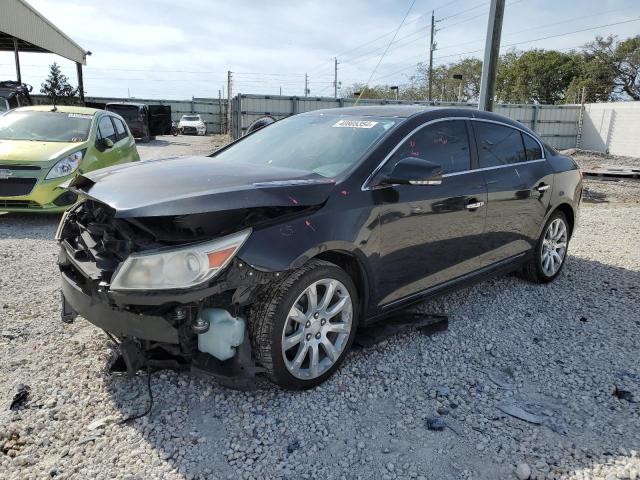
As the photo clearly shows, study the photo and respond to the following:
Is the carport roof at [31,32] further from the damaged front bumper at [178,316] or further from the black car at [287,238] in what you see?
the damaged front bumper at [178,316]

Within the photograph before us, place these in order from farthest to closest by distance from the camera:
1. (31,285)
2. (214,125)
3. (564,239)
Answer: (214,125) < (564,239) < (31,285)

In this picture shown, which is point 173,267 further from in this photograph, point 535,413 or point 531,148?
point 531,148

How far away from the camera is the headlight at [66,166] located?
6730 millimetres

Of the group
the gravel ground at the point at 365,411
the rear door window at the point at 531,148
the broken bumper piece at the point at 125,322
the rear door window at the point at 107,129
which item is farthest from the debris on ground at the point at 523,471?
the rear door window at the point at 107,129

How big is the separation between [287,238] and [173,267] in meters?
0.60

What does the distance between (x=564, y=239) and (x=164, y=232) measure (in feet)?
13.8

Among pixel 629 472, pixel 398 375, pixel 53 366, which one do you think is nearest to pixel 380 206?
pixel 398 375

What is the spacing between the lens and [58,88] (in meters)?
27.2

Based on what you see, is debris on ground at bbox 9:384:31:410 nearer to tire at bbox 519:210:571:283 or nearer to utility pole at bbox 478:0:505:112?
tire at bbox 519:210:571:283

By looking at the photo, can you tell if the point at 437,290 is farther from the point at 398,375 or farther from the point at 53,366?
the point at 53,366

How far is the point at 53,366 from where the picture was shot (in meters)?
3.12

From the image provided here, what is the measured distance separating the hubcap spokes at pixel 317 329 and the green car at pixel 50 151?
3.88 m

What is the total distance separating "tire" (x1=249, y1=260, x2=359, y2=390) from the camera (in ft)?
8.89

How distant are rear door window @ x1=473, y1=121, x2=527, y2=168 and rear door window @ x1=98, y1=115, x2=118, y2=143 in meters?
6.10
